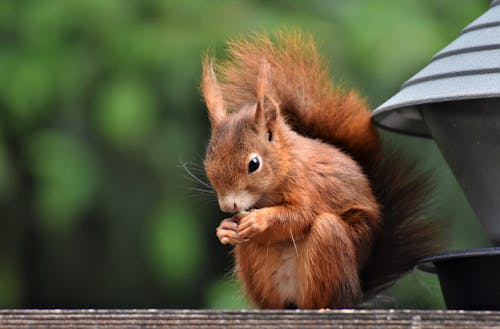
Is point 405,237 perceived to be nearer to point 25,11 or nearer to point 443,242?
point 443,242

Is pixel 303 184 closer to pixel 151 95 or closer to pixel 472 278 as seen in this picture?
pixel 472 278

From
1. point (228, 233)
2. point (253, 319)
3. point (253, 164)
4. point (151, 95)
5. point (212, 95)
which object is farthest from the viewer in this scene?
point (151, 95)

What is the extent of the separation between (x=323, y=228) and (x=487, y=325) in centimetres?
53

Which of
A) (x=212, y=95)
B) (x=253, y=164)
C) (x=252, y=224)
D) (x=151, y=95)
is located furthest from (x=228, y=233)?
(x=151, y=95)

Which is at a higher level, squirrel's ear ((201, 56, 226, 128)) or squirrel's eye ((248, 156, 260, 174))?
squirrel's ear ((201, 56, 226, 128))

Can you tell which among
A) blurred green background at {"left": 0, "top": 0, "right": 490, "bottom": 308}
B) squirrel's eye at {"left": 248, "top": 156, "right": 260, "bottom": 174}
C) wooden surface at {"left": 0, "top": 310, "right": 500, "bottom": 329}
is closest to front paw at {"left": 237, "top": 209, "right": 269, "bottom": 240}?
squirrel's eye at {"left": 248, "top": 156, "right": 260, "bottom": 174}

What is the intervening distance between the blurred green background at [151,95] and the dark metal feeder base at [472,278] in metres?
1.10

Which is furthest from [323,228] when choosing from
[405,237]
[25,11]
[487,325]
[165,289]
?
[165,289]

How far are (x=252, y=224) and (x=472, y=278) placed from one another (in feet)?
1.22

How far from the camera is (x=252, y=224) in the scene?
2248 millimetres

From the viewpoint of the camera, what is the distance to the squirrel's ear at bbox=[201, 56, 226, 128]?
8.11ft

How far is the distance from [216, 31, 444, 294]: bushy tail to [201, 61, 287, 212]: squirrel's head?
5.0 inches

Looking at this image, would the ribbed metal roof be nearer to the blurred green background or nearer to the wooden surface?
the wooden surface

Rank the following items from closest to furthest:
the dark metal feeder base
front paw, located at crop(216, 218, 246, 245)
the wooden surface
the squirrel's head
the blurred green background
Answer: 1. the wooden surface
2. the dark metal feeder base
3. front paw, located at crop(216, 218, 246, 245)
4. the squirrel's head
5. the blurred green background
